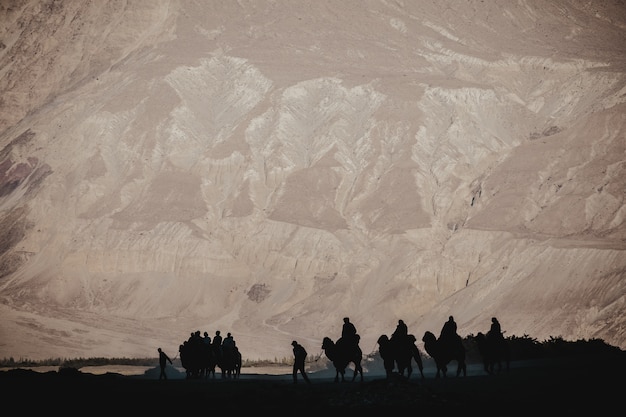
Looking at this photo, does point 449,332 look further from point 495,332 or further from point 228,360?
point 228,360

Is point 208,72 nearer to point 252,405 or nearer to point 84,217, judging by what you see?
point 84,217

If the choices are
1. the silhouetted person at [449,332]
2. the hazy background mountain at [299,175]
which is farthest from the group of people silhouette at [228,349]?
the hazy background mountain at [299,175]

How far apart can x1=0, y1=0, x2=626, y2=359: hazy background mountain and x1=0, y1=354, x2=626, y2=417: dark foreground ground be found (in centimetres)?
3632

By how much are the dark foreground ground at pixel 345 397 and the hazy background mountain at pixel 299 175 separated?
36.3 metres

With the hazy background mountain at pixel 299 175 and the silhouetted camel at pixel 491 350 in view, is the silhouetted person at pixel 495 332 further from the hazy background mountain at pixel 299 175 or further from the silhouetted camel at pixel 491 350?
the hazy background mountain at pixel 299 175

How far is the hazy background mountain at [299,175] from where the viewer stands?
8262 centimetres

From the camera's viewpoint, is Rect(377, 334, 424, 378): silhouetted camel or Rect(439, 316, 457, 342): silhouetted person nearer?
Rect(377, 334, 424, 378): silhouetted camel

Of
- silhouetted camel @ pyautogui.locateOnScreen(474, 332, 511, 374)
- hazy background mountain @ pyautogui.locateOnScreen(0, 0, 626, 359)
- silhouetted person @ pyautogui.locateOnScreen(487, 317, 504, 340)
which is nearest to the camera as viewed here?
silhouetted person @ pyautogui.locateOnScreen(487, 317, 504, 340)

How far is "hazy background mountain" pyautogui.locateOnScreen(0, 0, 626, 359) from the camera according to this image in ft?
271

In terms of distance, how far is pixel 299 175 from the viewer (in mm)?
112438

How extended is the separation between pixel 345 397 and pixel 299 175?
90.6 meters

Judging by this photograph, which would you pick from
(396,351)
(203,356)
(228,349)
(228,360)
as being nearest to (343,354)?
(396,351)

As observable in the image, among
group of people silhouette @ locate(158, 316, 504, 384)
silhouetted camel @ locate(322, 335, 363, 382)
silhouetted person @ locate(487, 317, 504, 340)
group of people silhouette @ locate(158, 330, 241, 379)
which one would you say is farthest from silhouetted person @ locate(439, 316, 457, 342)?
group of people silhouette @ locate(158, 330, 241, 379)

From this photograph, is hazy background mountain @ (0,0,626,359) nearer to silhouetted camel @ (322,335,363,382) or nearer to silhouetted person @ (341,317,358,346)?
silhouetted camel @ (322,335,363,382)
